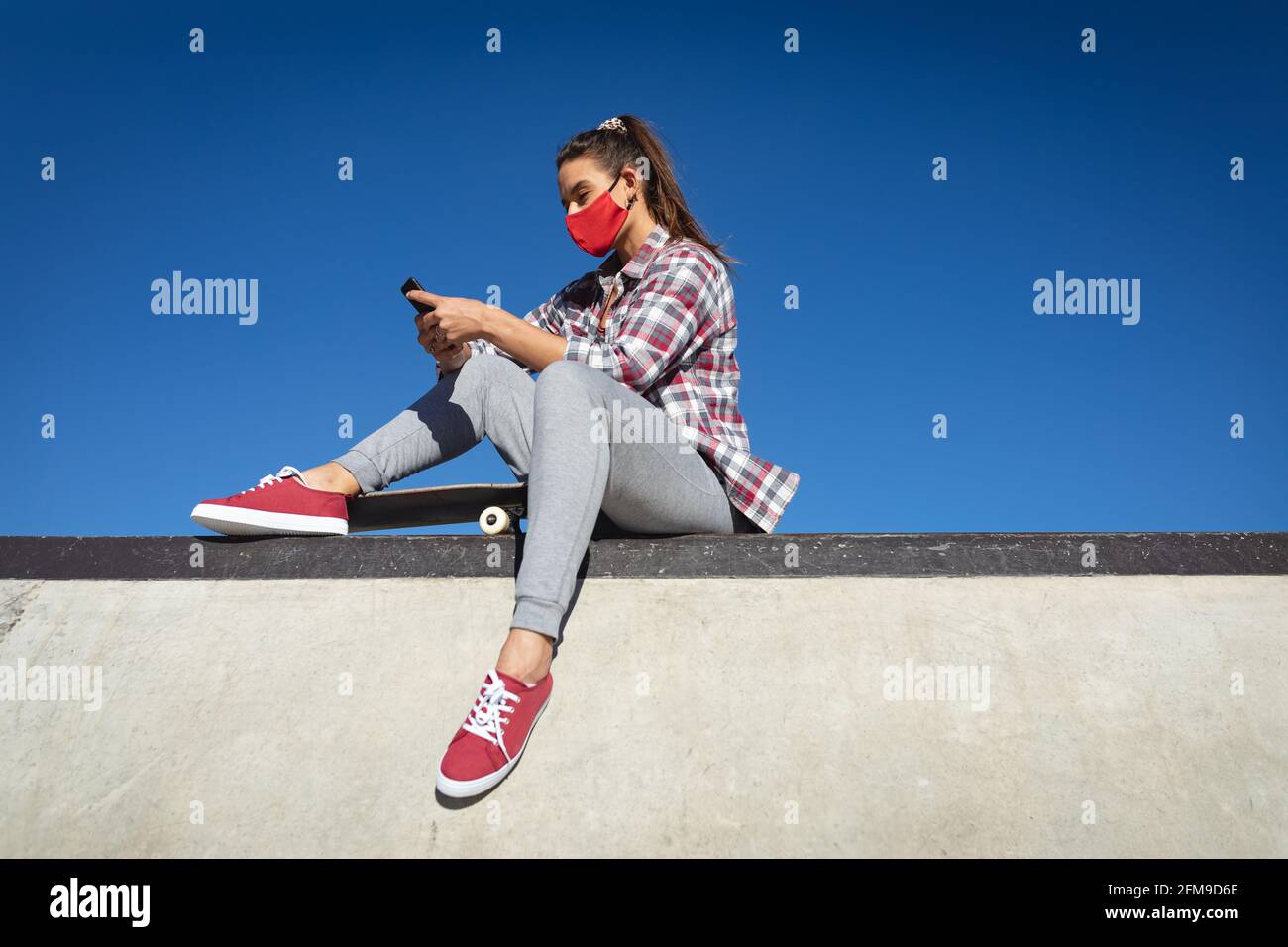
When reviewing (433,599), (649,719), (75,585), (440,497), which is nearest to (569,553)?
(649,719)

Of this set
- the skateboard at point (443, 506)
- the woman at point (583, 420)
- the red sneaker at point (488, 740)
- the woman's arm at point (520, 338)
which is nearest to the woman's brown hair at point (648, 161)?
the woman at point (583, 420)

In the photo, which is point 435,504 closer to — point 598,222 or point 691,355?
point 691,355

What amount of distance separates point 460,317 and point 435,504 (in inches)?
23.3

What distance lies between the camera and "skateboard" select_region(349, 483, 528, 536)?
233 centimetres

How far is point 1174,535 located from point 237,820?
7.91 ft

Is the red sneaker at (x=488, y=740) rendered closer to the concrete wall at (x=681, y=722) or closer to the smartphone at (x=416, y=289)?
the concrete wall at (x=681, y=722)

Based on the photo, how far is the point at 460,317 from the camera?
209 cm

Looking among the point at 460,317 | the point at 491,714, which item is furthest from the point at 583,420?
the point at 491,714

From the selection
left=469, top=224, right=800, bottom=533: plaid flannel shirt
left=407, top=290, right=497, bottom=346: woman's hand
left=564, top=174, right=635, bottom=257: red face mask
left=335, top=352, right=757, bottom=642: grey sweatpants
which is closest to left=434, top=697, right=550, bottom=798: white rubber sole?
left=335, top=352, right=757, bottom=642: grey sweatpants

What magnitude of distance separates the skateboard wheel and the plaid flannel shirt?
1.56 feet

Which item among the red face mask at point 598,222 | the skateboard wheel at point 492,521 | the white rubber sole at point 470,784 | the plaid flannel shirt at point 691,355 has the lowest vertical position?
the white rubber sole at point 470,784

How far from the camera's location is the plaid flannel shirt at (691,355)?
2076 mm

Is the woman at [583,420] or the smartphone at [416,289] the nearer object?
the woman at [583,420]

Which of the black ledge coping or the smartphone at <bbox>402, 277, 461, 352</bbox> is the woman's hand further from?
the black ledge coping
